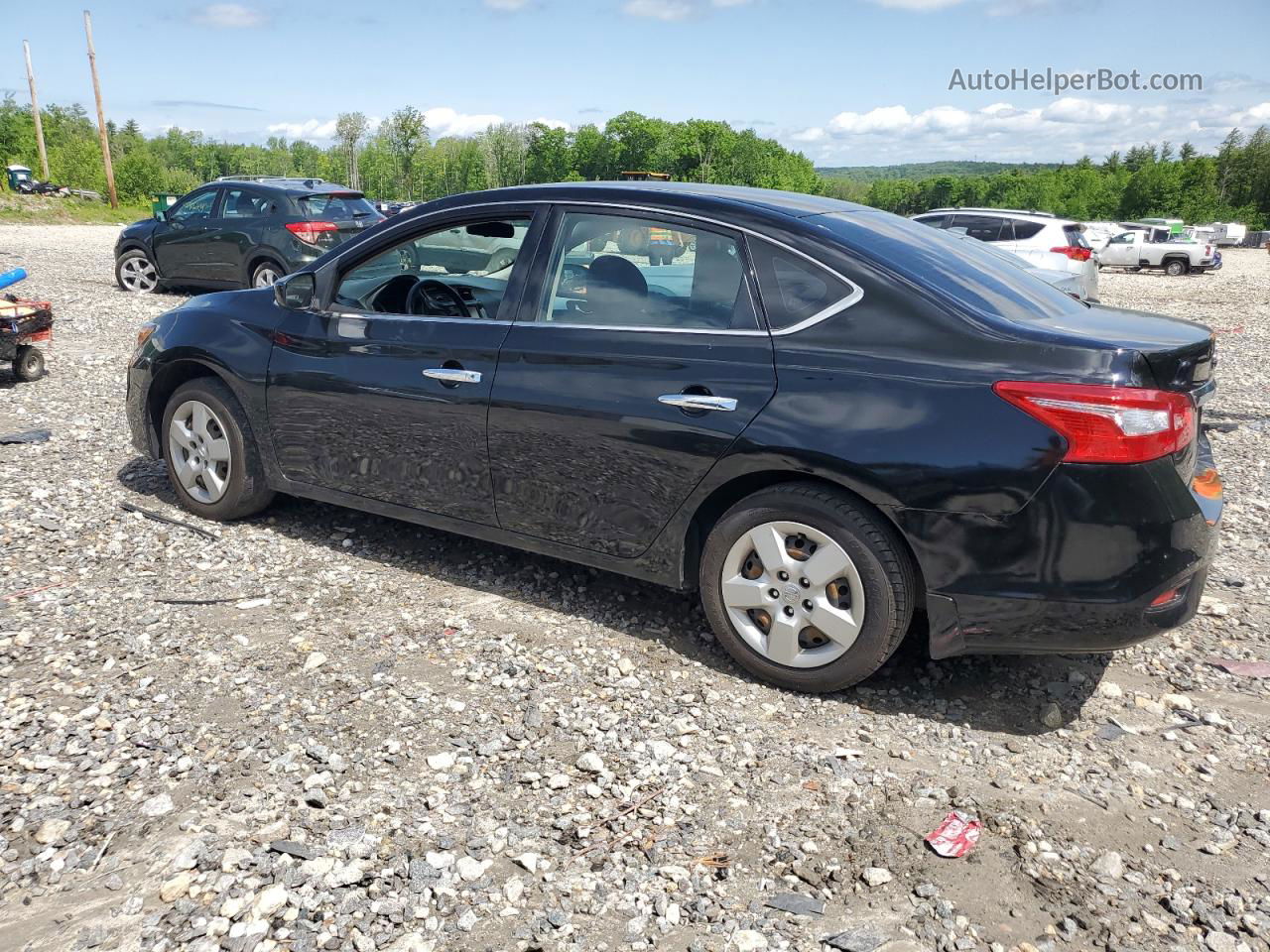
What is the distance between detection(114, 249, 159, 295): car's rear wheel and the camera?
15992mm

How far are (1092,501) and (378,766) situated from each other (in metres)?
2.39

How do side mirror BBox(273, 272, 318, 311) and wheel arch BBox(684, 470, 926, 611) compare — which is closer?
wheel arch BBox(684, 470, 926, 611)

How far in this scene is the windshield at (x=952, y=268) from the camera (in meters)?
3.61

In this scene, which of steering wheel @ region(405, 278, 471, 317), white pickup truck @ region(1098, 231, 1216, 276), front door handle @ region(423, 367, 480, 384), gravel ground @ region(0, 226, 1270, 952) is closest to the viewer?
gravel ground @ region(0, 226, 1270, 952)

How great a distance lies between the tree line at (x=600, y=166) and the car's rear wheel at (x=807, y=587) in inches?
Answer: 2828

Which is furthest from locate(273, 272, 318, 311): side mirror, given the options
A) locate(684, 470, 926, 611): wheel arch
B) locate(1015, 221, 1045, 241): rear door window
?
locate(1015, 221, 1045, 241): rear door window

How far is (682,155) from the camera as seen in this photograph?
148 metres

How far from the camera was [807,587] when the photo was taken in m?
3.69

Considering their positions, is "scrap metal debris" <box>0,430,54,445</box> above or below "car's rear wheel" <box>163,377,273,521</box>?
below

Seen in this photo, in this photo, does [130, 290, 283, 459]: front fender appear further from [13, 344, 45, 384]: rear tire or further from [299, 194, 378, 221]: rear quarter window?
[299, 194, 378, 221]: rear quarter window

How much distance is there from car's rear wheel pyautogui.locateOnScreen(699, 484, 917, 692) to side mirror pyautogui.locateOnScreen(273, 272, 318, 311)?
2.36 metres

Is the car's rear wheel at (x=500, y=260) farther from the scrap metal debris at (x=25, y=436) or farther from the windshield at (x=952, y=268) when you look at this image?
the scrap metal debris at (x=25, y=436)

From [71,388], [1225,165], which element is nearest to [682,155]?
[1225,165]

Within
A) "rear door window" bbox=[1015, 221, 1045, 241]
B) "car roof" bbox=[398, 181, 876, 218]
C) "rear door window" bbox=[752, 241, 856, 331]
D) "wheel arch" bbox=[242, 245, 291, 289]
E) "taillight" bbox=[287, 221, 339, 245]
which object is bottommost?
"wheel arch" bbox=[242, 245, 291, 289]
